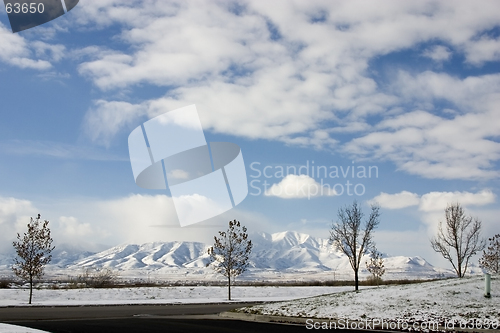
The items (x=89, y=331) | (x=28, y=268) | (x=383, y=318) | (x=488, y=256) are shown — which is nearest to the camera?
(x=89, y=331)

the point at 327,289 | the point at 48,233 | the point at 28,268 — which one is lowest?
Result: the point at 327,289

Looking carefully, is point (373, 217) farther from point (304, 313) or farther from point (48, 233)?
point (48, 233)

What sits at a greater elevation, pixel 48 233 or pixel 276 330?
pixel 48 233

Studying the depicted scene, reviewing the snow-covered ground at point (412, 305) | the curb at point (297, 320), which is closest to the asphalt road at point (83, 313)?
the curb at point (297, 320)

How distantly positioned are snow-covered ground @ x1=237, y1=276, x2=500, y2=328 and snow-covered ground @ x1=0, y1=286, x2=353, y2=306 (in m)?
17.1

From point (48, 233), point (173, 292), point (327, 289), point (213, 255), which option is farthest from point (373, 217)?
point (48, 233)

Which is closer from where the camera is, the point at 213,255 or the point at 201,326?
the point at 201,326

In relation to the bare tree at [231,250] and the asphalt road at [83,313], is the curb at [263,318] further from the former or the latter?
the bare tree at [231,250]

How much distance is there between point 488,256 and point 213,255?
1123 inches

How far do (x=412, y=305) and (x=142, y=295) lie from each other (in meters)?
27.7

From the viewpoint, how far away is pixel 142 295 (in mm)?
39875

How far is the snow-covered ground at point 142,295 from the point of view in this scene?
3519cm

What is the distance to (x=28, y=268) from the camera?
36844 millimetres

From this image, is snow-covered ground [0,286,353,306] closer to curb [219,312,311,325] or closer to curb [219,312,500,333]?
curb [219,312,311,325]
